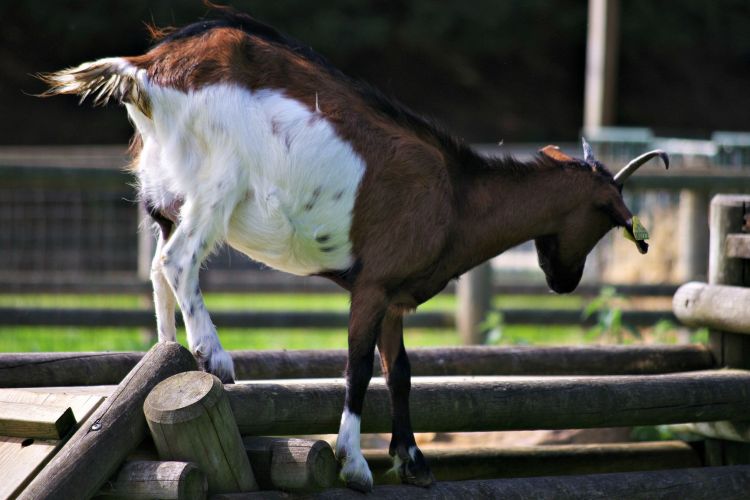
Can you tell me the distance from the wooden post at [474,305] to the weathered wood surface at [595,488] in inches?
170

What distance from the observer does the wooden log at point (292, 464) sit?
158 inches

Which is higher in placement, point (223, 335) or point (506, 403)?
point (506, 403)

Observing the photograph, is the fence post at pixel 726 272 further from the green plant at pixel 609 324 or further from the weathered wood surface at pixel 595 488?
the green plant at pixel 609 324

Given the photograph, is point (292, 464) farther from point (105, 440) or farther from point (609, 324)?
point (609, 324)

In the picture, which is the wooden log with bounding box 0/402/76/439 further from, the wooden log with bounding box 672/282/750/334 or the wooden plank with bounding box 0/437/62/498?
the wooden log with bounding box 672/282/750/334

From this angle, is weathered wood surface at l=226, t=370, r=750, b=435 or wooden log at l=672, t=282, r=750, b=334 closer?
weathered wood surface at l=226, t=370, r=750, b=435

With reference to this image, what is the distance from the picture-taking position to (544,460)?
5.58 m

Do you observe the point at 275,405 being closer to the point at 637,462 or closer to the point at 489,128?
the point at 637,462

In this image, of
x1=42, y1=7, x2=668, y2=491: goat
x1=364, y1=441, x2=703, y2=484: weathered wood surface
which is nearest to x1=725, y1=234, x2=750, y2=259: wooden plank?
x1=364, y1=441, x2=703, y2=484: weathered wood surface

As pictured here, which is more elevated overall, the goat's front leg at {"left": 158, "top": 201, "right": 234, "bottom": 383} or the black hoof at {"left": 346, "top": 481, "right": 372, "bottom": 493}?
the goat's front leg at {"left": 158, "top": 201, "right": 234, "bottom": 383}

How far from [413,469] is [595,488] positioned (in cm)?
84

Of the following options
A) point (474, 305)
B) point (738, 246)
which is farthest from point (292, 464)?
point (474, 305)

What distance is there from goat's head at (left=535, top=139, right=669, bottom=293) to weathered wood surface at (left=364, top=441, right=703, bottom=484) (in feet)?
3.36

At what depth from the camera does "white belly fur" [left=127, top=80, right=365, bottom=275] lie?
14.2ft
